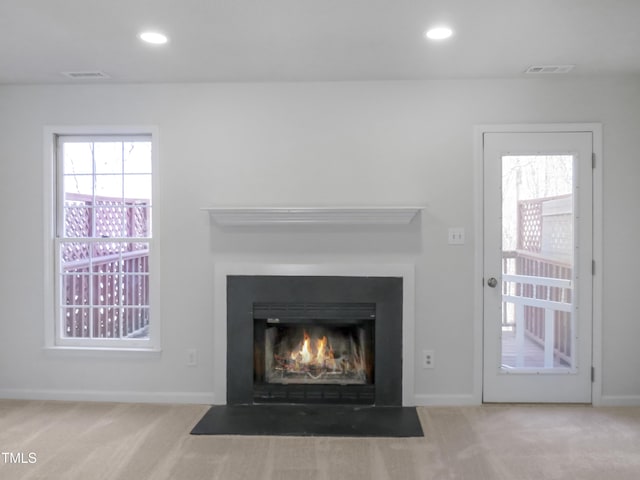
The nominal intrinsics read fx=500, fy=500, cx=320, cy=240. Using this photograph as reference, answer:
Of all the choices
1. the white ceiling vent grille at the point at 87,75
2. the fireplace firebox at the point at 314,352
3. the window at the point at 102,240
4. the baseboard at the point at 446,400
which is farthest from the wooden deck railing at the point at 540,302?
the white ceiling vent grille at the point at 87,75

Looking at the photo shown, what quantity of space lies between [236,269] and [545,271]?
2.18 m

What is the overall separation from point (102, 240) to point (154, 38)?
1606mm

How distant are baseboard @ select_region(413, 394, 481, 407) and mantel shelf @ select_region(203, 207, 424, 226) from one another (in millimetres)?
1247

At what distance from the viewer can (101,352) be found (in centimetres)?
363

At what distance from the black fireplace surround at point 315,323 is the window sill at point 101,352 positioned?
1.93 ft

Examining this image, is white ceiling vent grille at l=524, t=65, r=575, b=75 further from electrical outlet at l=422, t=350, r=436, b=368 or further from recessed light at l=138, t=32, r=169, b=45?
recessed light at l=138, t=32, r=169, b=45

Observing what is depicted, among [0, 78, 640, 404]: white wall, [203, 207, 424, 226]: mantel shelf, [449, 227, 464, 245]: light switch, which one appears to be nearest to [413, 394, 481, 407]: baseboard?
[0, 78, 640, 404]: white wall

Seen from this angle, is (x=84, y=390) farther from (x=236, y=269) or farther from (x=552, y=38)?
(x=552, y=38)

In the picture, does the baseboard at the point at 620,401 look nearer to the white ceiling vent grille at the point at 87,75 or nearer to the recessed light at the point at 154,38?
the recessed light at the point at 154,38

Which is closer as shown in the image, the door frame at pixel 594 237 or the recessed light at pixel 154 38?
the recessed light at pixel 154 38

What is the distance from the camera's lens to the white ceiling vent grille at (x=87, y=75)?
11.0 ft

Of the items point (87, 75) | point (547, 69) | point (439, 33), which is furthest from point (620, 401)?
point (87, 75)

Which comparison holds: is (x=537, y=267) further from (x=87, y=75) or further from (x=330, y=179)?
(x=87, y=75)

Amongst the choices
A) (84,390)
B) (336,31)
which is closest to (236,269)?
(84,390)
